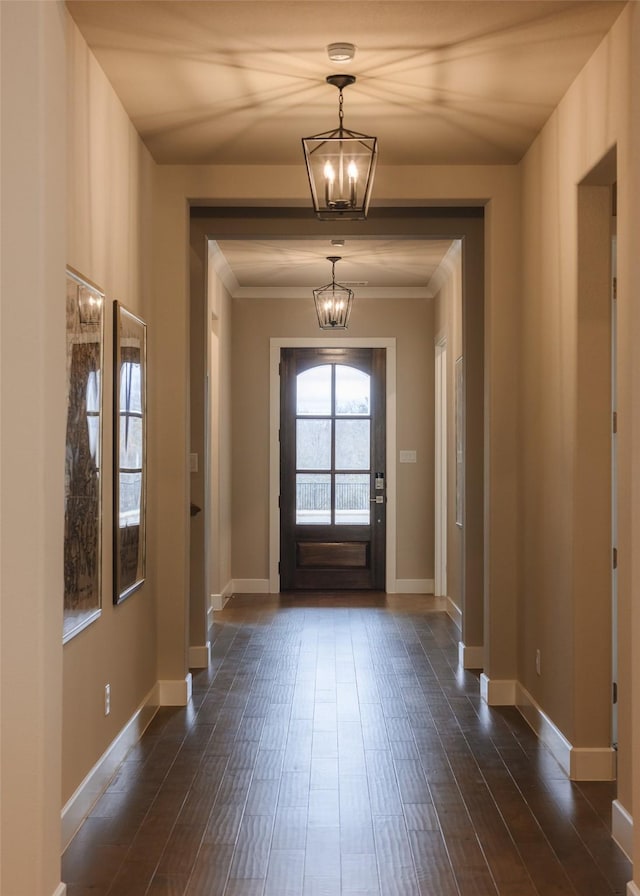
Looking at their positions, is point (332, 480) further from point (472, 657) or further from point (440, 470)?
point (472, 657)

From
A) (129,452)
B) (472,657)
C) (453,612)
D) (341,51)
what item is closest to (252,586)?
(453,612)

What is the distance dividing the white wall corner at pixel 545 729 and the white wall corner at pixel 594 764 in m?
0.05

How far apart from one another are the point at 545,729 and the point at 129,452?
221 cm

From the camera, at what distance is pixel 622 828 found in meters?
3.16

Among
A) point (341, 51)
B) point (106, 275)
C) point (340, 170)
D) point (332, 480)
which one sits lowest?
point (332, 480)

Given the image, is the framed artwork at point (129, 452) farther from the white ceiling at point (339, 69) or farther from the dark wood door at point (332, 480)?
the dark wood door at point (332, 480)

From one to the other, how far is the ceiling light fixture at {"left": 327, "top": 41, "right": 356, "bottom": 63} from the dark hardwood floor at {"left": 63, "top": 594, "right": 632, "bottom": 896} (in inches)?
107

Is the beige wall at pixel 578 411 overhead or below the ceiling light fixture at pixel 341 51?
below

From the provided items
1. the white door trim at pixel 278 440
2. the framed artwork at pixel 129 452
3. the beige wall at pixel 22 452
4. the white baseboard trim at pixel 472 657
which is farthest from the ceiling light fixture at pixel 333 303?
the beige wall at pixel 22 452

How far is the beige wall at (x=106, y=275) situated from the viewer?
3332mm

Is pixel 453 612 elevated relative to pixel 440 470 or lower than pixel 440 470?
lower

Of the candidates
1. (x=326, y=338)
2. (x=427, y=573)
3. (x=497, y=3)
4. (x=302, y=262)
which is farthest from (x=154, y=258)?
(x=427, y=573)

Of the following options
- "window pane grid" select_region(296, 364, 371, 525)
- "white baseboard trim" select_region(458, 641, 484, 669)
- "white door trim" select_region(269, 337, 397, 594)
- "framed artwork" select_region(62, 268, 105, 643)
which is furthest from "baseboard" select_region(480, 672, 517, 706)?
"window pane grid" select_region(296, 364, 371, 525)

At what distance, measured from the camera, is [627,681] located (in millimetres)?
3127
